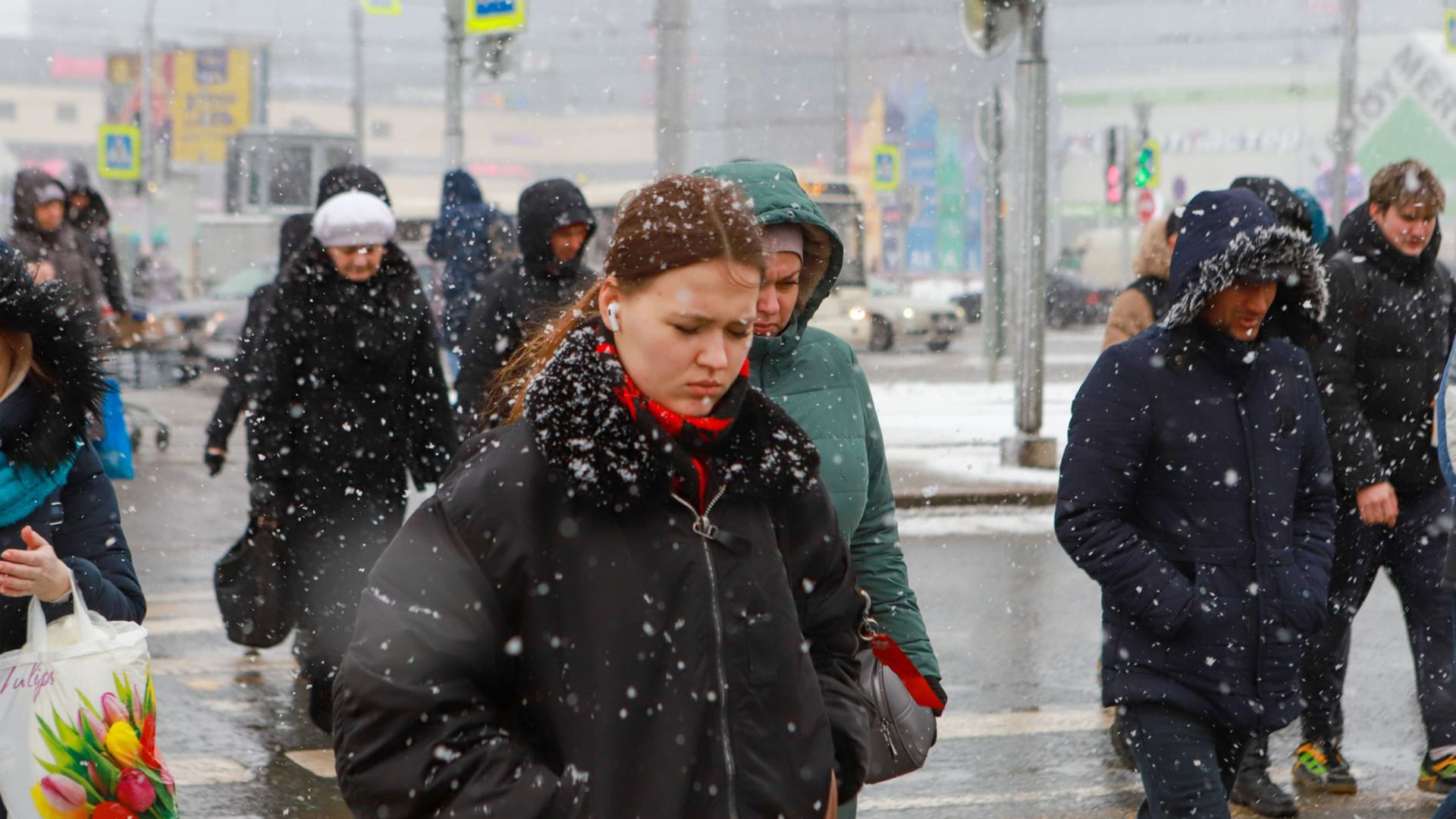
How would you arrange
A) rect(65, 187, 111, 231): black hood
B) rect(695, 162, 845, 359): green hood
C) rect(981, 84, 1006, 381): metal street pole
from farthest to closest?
rect(981, 84, 1006, 381): metal street pole < rect(65, 187, 111, 231): black hood < rect(695, 162, 845, 359): green hood

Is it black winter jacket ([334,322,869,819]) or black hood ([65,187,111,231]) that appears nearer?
black winter jacket ([334,322,869,819])

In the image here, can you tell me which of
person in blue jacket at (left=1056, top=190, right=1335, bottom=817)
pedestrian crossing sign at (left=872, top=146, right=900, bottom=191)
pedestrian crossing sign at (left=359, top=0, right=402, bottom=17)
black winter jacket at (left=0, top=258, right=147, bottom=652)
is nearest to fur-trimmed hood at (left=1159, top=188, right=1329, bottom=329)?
person in blue jacket at (left=1056, top=190, right=1335, bottom=817)

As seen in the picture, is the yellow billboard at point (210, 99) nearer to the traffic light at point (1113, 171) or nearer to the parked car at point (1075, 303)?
the parked car at point (1075, 303)

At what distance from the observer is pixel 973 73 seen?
6234 cm

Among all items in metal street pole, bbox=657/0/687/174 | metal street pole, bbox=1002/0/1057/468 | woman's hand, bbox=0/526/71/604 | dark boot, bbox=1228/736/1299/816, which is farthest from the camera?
metal street pole, bbox=657/0/687/174

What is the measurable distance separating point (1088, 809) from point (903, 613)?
2466mm

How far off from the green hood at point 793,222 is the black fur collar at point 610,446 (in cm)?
87

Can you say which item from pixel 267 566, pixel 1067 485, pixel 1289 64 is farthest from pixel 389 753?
pixel 1289 64

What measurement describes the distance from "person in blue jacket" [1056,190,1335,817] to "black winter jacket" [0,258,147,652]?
2020 millimetres

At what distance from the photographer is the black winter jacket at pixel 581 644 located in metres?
2.14

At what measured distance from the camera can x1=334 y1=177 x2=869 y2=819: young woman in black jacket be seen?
215 centimetres

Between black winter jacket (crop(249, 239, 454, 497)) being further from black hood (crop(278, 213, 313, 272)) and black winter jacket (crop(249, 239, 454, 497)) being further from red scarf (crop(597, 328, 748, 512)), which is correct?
red scarf (crop(597, 328, 748, 512))

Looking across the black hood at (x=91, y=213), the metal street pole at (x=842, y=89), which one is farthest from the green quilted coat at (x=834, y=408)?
the metal street pole at (x=842, y=89)

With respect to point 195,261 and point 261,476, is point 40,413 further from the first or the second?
point 195,261
